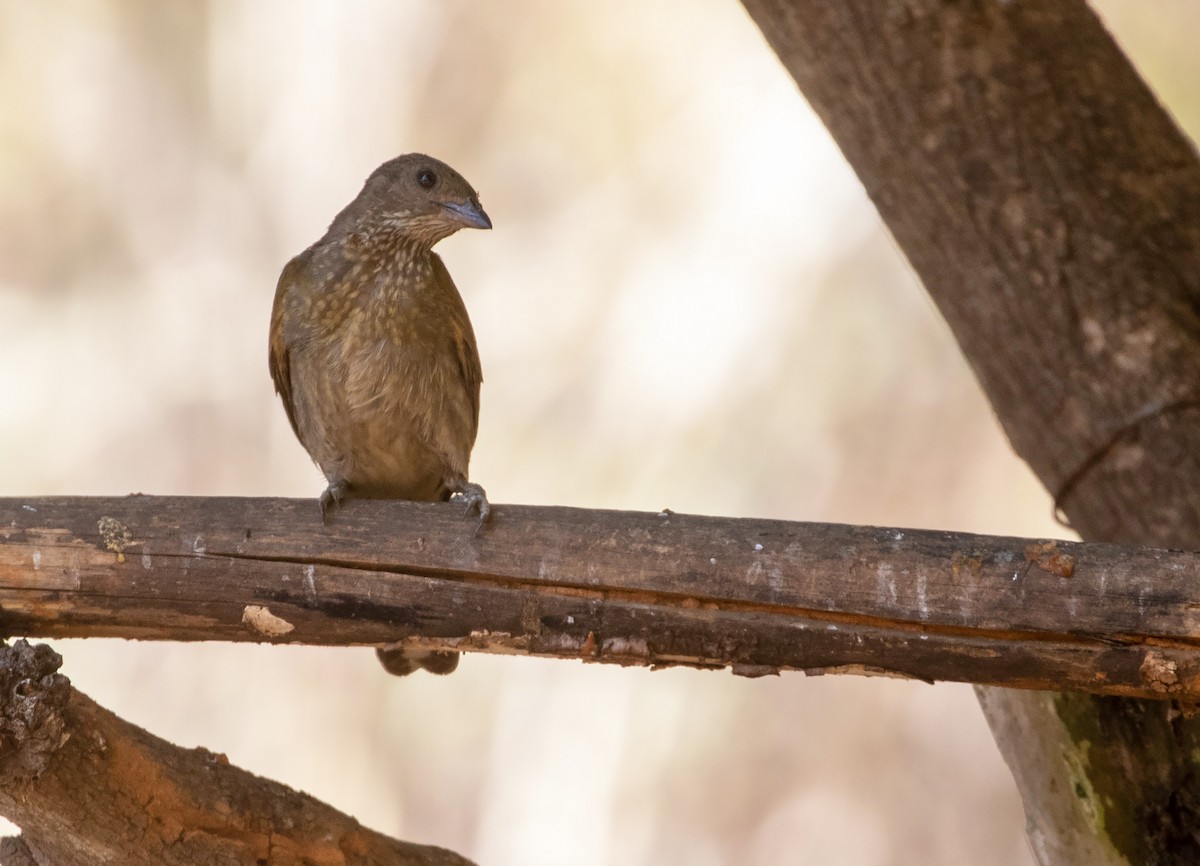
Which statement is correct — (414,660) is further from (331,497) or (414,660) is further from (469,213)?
(469,213)

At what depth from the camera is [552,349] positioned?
6.68 m

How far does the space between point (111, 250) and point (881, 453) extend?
13.2ft

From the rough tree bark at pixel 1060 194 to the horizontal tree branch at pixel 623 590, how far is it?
0.99 metres

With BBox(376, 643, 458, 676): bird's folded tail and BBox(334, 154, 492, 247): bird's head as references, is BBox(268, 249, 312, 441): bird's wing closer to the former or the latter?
BBox(334, 154, 492, 247): bird's head

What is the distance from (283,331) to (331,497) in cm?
73

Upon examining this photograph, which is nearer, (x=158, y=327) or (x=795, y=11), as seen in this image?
(x=795, y=11)

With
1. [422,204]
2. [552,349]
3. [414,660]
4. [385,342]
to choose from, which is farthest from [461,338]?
[552,349]

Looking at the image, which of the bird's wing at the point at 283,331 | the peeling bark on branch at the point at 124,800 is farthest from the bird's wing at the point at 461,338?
the peeling bark on branch at the point at 124,800

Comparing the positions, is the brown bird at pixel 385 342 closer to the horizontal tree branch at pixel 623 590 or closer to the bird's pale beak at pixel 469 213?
→ the bird's pale beak at pixel 469 213

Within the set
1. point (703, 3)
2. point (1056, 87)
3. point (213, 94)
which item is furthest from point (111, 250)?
point (1056, 87)

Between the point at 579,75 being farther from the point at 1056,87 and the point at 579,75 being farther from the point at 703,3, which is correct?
the point at 1056,87

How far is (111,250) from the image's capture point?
6.75 m

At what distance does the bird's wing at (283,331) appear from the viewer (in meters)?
3.64

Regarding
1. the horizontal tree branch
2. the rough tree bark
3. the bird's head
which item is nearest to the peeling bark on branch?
the horizontal tree branch
